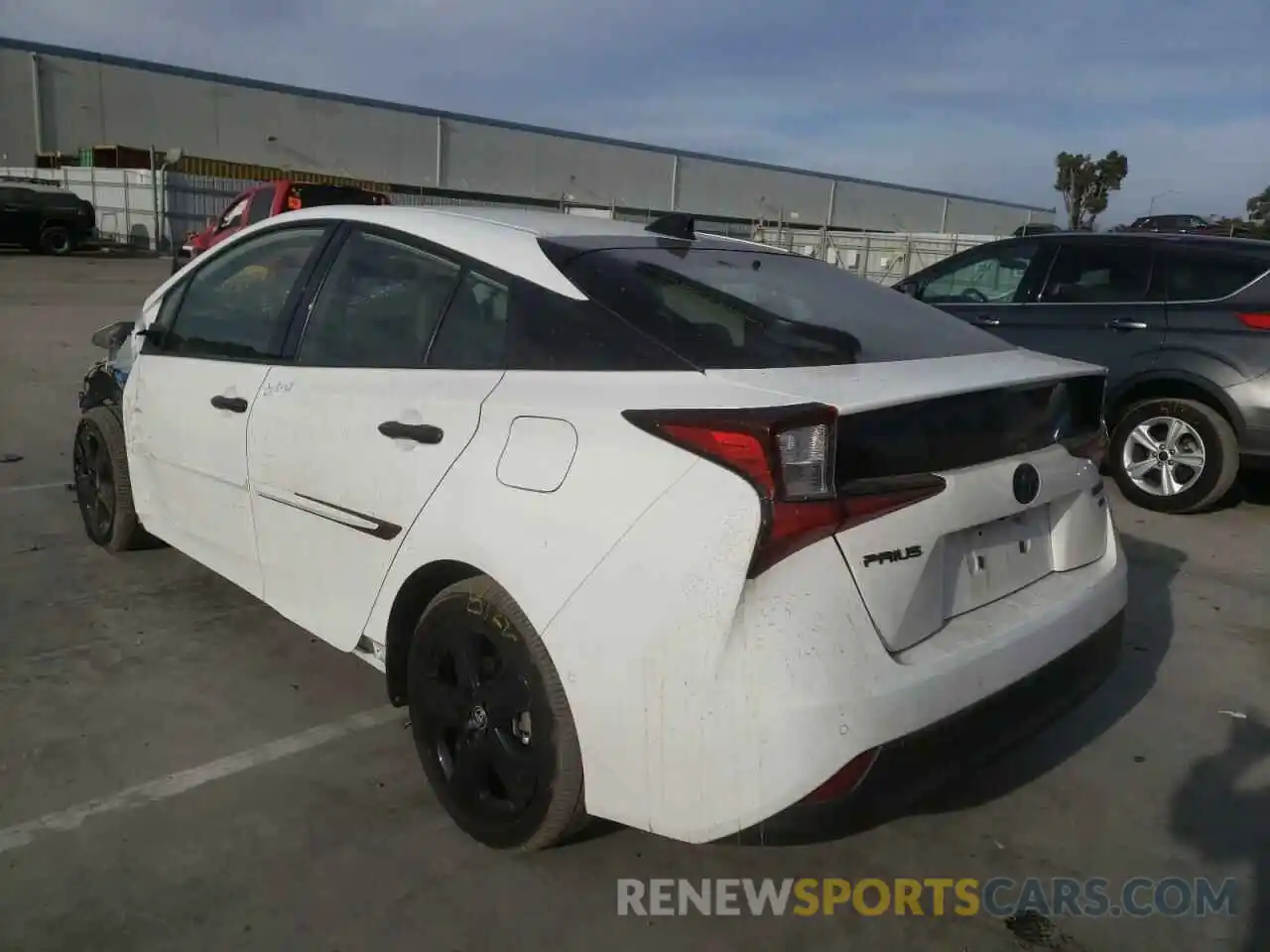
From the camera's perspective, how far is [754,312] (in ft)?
8.61

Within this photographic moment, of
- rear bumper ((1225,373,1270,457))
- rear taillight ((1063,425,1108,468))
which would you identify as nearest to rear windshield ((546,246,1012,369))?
rear taillight ((1063,425,1108,468))

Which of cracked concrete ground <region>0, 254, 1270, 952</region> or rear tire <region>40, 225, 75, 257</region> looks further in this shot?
rear tire <region>40, 225, 75, 257</region>

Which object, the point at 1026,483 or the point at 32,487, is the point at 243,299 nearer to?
the point at 1026,483

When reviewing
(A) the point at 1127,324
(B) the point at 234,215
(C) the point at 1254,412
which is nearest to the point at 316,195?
(B) the point at 234,215

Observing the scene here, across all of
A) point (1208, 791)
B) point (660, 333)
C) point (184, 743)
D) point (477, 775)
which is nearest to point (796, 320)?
point (660, 333)

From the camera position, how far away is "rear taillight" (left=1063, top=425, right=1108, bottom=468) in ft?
9.00

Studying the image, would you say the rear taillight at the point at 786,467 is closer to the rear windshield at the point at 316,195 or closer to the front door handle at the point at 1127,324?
the front door handle at the point at 1127,324

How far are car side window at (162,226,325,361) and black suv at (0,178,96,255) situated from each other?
Result: 83.3ft

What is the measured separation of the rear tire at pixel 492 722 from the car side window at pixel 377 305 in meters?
0.78

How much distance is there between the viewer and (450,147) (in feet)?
158

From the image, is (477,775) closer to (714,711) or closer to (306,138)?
(714,711)

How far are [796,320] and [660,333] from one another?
443mm

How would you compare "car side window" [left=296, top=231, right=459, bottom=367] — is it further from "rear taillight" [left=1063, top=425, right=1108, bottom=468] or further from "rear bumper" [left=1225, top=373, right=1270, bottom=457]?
"rear bumper" [left=1225, top=373, right=1270, bottom=457]

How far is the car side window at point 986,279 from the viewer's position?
7082 millimetres
